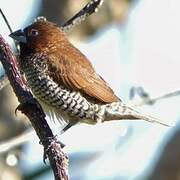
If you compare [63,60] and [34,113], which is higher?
[63,60]

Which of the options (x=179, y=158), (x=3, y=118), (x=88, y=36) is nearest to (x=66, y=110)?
(x=179, y=158)

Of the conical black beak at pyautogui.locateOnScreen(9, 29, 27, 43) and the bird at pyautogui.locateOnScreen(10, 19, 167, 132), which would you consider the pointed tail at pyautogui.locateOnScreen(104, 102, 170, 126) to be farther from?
the conical black beak at pyautogui.locateOnScreen(9, 29, 27, 43)

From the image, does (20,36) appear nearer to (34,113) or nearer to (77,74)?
(77,74)

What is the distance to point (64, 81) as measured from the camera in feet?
19.1

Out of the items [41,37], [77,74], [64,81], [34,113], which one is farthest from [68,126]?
[34,113]

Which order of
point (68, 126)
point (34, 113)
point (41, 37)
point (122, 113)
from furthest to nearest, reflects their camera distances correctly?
point (41, 37) < point (122, 113) < point (68, 126) < point (34, 113)

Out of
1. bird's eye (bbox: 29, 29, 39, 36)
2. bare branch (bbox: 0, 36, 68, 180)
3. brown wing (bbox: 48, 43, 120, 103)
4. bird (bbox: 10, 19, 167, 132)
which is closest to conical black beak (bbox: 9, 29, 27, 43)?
bird (bbox: 10, 19, 167, 132)

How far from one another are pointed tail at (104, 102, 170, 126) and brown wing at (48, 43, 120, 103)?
0.21 ft

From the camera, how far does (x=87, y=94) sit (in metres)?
5.96

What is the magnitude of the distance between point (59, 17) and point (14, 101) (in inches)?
41.4

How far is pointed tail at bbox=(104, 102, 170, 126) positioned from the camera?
19.6 ft

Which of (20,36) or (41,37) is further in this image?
(41,37)

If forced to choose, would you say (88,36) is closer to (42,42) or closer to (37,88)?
(42,42)

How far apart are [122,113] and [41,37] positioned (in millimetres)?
881
